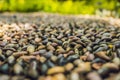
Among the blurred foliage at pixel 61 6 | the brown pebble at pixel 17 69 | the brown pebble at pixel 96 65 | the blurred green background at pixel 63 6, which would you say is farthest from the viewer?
the blurred foliage at pixel 61 6

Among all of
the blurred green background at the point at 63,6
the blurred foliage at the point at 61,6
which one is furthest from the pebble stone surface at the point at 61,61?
the blurred foliage at the point at 61,6

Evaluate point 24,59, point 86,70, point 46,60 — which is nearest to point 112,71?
point 86,70

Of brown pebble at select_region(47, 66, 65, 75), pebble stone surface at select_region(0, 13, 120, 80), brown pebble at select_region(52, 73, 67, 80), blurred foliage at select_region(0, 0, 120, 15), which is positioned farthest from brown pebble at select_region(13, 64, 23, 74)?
blurred foliage at select_region(0, 0, 120, 15)

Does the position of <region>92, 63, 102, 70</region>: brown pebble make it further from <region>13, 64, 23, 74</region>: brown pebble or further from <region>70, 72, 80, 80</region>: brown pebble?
<region>13, 64, 23, 74</region>: brown pebble

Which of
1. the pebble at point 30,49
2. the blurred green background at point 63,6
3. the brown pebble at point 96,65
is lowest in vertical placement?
the blurred green background at point 63,6

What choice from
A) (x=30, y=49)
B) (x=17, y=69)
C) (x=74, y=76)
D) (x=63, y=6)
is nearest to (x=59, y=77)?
(x=74, y=76)

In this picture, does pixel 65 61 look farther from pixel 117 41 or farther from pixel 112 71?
pixel 117 41

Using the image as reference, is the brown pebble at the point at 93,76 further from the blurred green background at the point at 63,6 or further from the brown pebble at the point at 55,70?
the blurred green background at the point at 63,6

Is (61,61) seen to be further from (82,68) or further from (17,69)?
(17,69)
